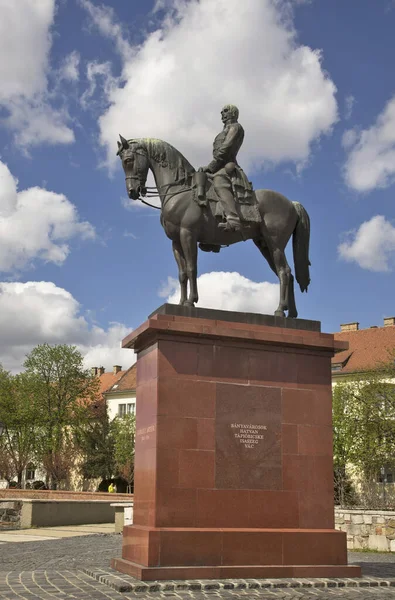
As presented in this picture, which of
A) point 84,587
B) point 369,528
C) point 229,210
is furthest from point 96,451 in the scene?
point 84,587

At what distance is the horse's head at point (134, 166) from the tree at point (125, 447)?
50.3 meters

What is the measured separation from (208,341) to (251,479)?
2386 millimetres

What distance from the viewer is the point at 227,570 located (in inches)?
440

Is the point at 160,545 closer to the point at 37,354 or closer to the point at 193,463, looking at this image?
the point at 193,463

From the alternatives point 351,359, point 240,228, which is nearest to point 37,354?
point 351,359

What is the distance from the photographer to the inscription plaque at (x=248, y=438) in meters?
12.0

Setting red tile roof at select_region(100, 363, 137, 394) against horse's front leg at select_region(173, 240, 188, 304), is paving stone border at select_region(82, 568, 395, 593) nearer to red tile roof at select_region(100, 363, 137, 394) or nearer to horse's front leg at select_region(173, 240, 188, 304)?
horse's front leg at select_region(173, 240, 188, 304)

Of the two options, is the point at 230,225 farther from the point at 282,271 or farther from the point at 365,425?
the point at 365,425

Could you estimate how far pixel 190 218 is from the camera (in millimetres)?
13398

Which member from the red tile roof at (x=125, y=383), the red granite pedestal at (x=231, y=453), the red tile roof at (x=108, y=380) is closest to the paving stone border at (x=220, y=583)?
the red granite pedestal at (x=231, y=453)

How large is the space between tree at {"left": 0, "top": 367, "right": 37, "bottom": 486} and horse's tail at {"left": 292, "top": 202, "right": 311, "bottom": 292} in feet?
183

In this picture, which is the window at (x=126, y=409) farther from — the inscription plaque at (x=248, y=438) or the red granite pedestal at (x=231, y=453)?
the inscription plaque at (x=248, y=438)

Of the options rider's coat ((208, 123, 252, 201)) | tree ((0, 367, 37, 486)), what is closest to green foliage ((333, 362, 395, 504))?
tree ((0, 367, 37, 486))

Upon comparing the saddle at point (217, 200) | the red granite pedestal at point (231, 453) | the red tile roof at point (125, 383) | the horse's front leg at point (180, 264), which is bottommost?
the red granite pedestal at point (231, 453)
